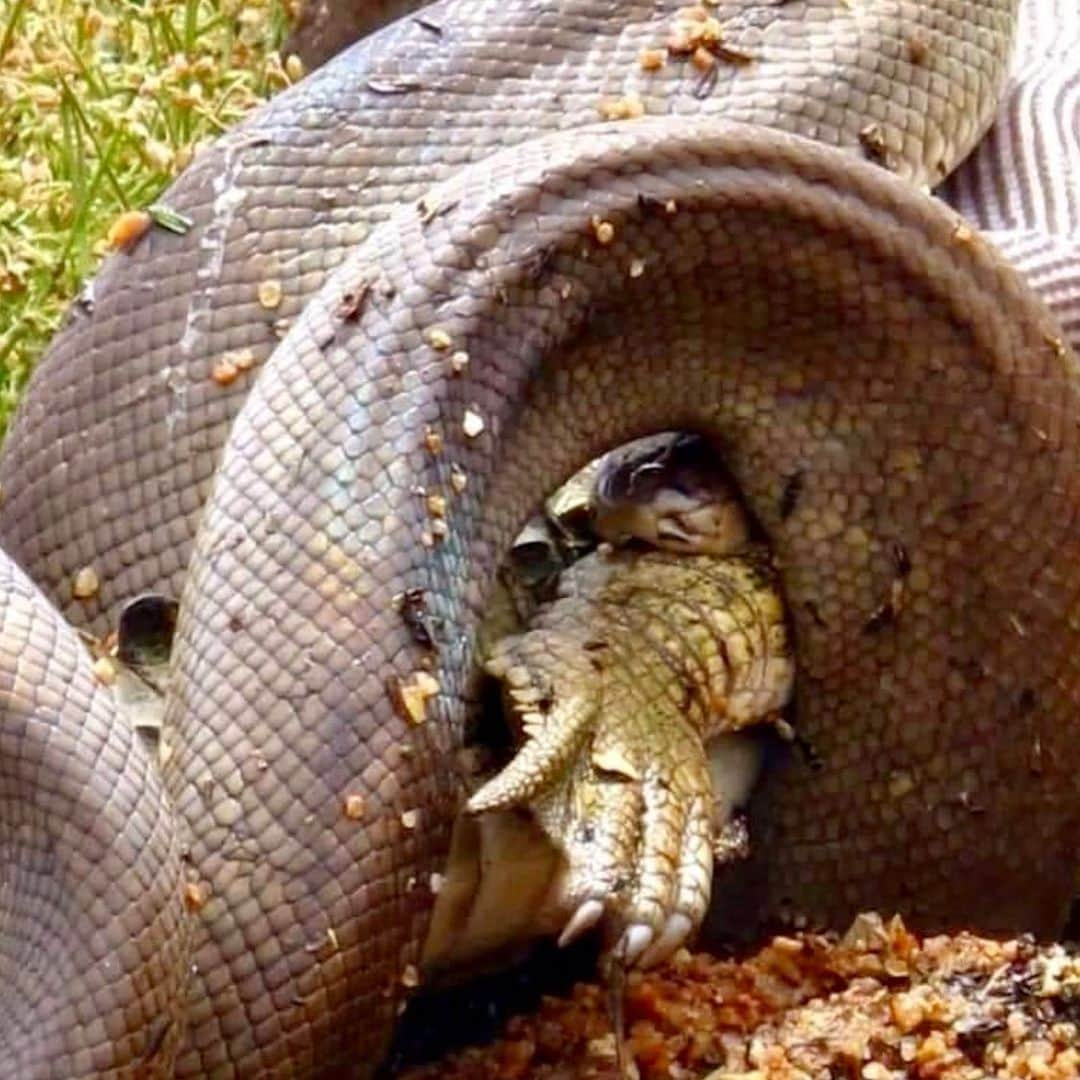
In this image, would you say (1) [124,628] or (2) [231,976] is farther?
(1) [124,628]

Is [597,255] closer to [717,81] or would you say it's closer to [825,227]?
[825,227]

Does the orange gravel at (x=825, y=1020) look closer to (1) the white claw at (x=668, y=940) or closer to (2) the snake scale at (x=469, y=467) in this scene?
(1) the white claw at (x=668, y=940)

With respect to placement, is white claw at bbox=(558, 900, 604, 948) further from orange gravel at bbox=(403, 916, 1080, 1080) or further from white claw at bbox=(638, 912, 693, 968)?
orange gravel at bbox=(403, 916, 1080, 1080)

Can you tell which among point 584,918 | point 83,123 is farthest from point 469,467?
point 83,123

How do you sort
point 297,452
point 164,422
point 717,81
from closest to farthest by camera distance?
point 297,452, point 164,422, point 717,81

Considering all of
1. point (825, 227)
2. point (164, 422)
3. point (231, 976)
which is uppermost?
point (825, 227)

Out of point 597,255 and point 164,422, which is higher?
point 597,255

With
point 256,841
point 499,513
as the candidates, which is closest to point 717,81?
point 499,513
